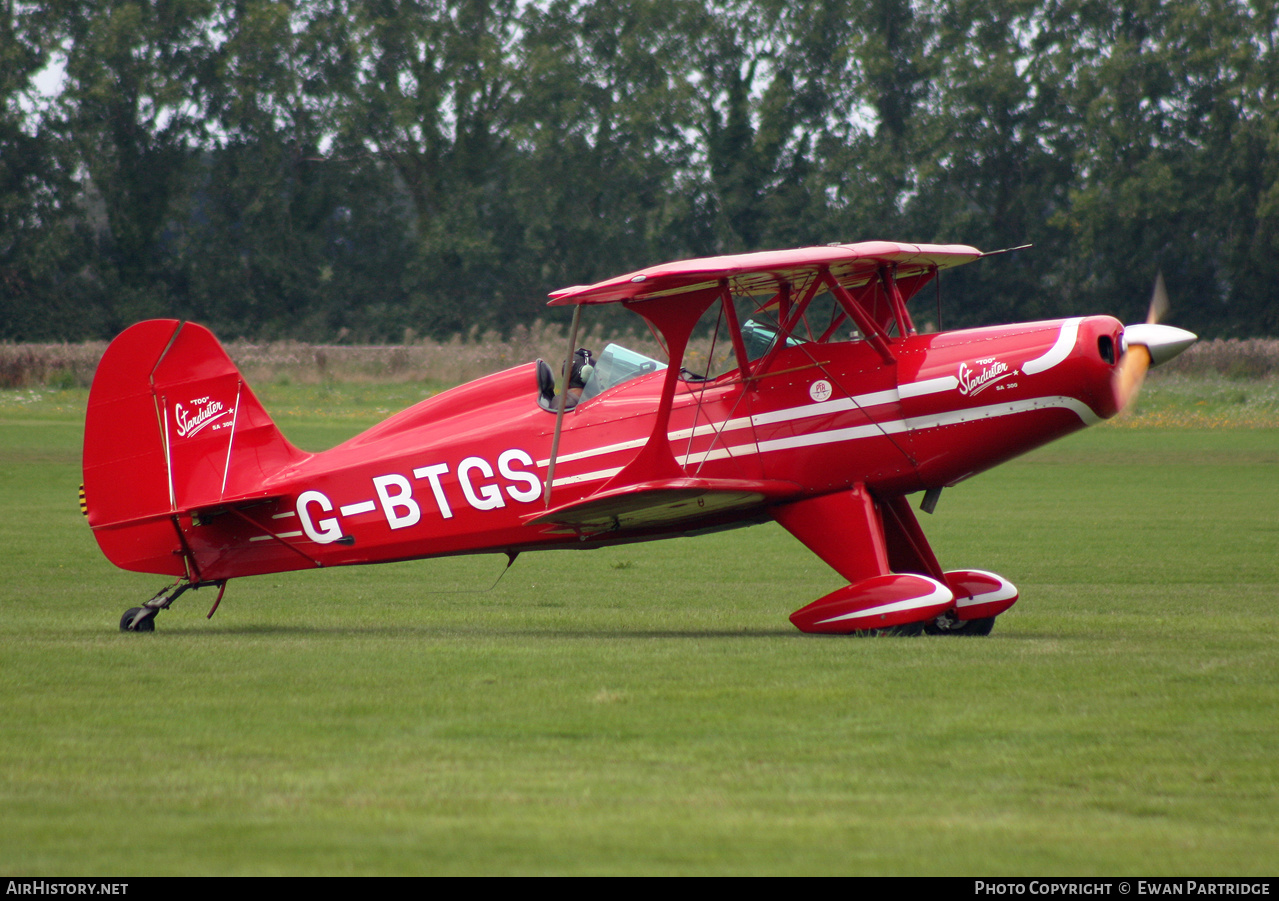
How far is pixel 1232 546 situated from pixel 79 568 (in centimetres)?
1316

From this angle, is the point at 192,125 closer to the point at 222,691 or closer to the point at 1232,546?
the point at 1232,546

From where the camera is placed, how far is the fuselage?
32.9 ft

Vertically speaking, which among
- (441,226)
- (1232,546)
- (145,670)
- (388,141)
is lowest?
(1232,546)

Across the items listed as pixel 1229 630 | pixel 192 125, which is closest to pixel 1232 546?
pixel 1229 630

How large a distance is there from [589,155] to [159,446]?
51.4 meters

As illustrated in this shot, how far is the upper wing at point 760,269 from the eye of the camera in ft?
31.7

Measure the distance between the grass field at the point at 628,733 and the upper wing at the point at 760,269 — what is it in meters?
2.42

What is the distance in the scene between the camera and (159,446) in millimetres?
11141

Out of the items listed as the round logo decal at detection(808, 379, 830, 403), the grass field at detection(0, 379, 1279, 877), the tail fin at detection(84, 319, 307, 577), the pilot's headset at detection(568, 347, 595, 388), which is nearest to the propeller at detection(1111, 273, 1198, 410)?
the grass field at detection(0, 379, 1279, 877)

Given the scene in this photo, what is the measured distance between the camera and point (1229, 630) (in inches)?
409

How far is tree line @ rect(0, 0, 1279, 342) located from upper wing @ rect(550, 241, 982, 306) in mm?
43839

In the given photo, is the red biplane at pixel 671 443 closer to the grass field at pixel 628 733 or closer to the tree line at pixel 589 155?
the grass field at pixel 628 733

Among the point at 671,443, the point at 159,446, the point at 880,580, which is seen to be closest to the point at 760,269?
the point at 671,443

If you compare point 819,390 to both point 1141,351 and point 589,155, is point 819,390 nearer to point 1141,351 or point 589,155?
point 1141,351
